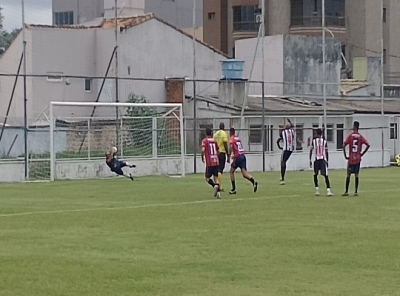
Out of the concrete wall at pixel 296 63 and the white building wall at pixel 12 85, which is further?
the concrete wall at pixel 296 63

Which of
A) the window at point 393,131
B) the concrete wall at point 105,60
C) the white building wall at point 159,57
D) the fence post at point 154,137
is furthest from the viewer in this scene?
the window at point 393,131

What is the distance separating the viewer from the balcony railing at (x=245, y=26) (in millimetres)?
77750

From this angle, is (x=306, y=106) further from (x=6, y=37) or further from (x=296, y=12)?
(x=296, y=12)

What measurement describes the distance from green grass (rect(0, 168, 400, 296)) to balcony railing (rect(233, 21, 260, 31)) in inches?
2003

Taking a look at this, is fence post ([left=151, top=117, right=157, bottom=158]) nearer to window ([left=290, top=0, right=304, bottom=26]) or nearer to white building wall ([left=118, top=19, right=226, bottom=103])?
white building wall ([left=118, top=19, right=226, bottom=103])

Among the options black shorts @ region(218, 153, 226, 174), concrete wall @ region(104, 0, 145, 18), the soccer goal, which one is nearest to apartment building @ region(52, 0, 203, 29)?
concrete wall @ region(104, 0, 145, 18)

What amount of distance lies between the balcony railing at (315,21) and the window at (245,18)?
3103mm

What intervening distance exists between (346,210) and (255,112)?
28.1 meters

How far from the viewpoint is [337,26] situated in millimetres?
76562

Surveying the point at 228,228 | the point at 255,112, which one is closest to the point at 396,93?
the point at 255,112

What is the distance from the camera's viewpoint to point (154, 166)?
40531 millimetres

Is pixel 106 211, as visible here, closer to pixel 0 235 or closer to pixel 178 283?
pixel 0 235

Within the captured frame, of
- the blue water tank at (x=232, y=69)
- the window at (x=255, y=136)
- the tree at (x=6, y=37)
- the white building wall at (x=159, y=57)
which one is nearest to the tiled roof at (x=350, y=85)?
the white building wall at (x=159, y=57)

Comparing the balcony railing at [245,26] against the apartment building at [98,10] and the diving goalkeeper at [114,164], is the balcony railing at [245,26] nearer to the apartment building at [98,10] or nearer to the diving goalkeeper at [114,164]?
the apartment building at [98,10]
